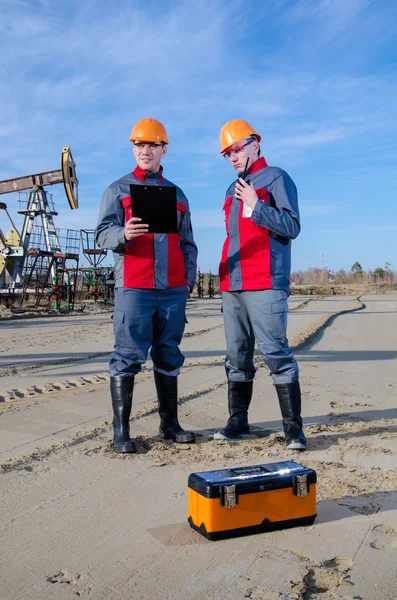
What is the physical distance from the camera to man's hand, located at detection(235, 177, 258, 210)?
3.44 meters

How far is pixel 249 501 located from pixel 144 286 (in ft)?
Result: 5.46

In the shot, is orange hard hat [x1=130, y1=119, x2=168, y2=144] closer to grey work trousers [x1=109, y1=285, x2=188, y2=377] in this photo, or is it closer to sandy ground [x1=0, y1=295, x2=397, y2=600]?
grey work trousers [x1=109, y1=285, x2=188, y2=377]

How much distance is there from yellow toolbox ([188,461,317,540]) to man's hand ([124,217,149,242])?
1.59m

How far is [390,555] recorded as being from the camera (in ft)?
6.93

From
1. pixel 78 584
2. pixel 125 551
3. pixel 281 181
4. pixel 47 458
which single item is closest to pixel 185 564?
pixel 125 551

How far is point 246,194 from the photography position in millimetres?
3461

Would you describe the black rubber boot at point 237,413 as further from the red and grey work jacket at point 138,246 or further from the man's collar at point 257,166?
the man's collar at point 257,166

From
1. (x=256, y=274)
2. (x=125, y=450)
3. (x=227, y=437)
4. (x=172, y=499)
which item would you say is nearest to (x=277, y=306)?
(x=256, y=274)

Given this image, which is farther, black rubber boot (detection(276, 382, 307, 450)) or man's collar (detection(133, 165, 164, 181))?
man's collar (detection(133, 165, 164, 181))

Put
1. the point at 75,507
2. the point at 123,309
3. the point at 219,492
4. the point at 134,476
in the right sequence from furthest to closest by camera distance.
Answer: the point at 123,309 < the point at 134,476 < the point at 75,507 < the point at 219,492

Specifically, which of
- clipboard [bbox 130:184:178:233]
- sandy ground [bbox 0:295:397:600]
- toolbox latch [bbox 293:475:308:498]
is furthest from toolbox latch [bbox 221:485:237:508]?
clipboard [bbox 130:184:178:233]

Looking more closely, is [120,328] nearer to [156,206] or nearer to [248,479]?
[156,206]

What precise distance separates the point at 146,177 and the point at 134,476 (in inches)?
76.6

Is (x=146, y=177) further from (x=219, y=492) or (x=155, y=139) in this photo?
(x=219, y=492)
